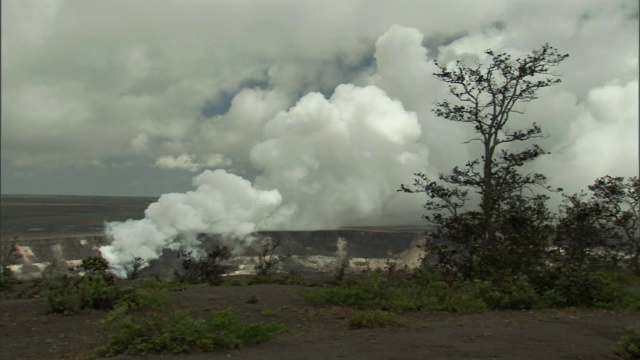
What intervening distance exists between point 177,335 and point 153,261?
89.5ft

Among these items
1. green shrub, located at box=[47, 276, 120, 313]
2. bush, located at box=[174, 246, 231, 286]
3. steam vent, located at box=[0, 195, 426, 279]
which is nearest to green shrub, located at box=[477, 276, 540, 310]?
green shrub, located at box=[47, 276, 120, 313]

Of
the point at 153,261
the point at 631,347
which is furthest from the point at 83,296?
the point at 153,261

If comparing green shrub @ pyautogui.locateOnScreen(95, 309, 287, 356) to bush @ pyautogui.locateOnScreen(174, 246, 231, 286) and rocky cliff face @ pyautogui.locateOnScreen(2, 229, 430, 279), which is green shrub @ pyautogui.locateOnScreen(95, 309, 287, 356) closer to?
bush @ pyautogui.locateOnScreen(174, 246, 231, 286)

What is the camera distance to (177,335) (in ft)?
22.4

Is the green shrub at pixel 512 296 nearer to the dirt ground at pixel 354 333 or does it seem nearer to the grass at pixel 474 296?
the grass at pixel 474 296

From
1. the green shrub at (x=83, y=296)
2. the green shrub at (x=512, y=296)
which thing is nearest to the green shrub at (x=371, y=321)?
the green shrub at (x=512, y=296)

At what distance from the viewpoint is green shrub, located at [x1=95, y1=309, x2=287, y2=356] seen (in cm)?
672

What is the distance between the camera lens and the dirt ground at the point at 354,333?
257 inches

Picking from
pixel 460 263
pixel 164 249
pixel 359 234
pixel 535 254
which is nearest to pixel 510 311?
pixel 535 254

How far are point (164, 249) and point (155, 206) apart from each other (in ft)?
9.35

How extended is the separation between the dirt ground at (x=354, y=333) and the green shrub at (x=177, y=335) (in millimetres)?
154

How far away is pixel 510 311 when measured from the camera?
32.5 ft

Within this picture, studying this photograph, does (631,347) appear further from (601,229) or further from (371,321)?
(601,229)

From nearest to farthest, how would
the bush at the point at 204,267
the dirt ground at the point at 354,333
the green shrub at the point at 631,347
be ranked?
the green shrub at the point at 631,347, the dirt ground at the point at 354,333, the bush at the point at 204,267
